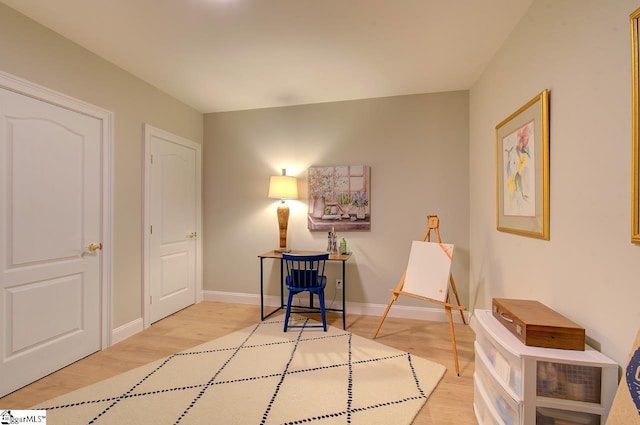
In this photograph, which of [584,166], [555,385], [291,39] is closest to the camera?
[555,385]

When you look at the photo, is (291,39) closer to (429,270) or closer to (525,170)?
(525,170)

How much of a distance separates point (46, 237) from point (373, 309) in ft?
10.2

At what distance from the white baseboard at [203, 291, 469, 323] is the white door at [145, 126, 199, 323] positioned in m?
0.44

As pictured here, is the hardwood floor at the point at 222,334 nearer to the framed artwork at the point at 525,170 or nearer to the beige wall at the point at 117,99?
the beige wall at the point at 117,99

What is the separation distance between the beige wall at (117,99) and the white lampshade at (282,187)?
136 cm

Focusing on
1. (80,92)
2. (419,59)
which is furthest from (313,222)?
(80,92)

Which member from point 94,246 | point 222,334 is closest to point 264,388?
point 222,334

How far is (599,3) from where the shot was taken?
121cm

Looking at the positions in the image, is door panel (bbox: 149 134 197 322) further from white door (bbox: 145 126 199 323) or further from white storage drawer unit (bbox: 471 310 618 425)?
white storage drawer unit (bbox: 471 310 618 425)

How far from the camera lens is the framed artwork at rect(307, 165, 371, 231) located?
331 cm

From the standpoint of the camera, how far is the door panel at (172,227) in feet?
10.0

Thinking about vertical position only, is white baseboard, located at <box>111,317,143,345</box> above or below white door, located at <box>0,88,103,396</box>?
below

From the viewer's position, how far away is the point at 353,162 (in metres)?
3.38

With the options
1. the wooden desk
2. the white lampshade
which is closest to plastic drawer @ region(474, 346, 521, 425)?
the wooden desk
